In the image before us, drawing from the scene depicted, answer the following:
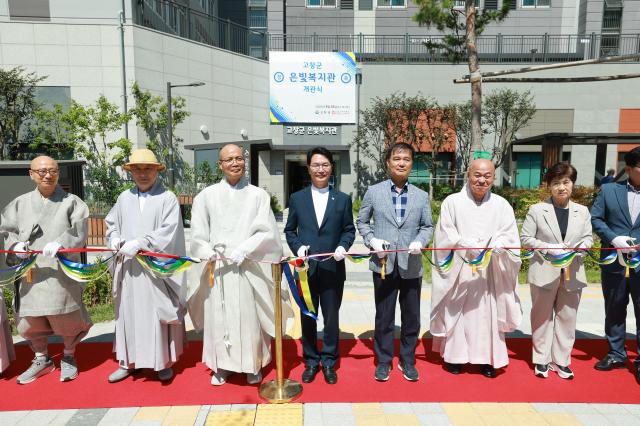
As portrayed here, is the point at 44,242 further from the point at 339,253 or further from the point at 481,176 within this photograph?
the point at 481,176

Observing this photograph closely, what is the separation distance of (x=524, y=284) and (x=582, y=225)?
4063 mm

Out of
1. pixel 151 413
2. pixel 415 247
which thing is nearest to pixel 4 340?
pixel 151 413

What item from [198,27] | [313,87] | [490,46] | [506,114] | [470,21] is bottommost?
[506,114]

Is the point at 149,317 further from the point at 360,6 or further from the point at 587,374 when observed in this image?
the point at 360,6

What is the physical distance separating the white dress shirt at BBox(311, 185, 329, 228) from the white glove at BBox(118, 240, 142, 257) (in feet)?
4.79

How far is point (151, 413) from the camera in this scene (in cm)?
306

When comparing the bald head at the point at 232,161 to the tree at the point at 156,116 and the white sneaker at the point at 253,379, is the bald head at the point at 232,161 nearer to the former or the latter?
the white sneaker at the point at 253,379

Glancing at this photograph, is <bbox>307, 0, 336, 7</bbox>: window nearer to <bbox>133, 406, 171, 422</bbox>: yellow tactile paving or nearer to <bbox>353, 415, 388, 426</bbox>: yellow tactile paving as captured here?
<bbox>133, 406, 171, 422</bbox>: yellow tactile paving

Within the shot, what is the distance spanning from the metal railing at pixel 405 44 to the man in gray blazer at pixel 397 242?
1903cm

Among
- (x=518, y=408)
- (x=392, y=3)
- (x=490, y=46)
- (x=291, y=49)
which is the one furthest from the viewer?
(x=392, y=3)

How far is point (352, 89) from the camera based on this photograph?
20.1 m

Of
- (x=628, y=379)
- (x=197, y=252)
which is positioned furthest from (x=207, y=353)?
(x=628, y=379)

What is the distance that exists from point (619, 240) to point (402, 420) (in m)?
2.39

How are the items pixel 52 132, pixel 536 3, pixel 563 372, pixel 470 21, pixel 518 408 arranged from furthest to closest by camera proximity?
pixel 536 3
pixel 52 132
pixel 470 21
pixel 563 372
pixel 518 408
